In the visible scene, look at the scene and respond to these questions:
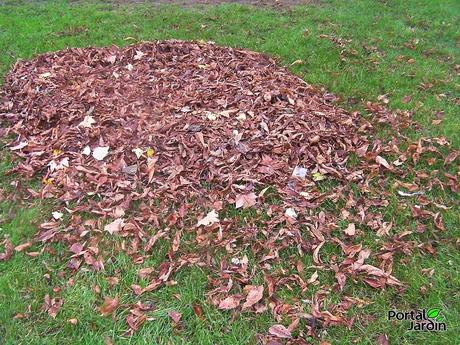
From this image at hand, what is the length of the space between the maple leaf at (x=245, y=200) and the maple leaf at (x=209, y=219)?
7.4 inches

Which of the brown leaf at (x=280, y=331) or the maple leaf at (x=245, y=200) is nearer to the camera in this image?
the brown leaf at (x=280, y=331)

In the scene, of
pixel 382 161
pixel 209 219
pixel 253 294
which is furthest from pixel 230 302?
pixel 382 161

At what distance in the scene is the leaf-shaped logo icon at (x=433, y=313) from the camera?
2830 mm

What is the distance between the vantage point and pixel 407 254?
10.6 ft

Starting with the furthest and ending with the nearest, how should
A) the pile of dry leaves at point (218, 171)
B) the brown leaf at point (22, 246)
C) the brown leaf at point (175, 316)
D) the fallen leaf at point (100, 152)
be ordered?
the fallen leaf at point (100, 152), the brown leaf at point (22, 246), the pile of dry leaves at point (218, 171), the brown leaf at point (175, 316)

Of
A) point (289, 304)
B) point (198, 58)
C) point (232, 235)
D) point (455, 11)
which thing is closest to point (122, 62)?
point (198, 58)

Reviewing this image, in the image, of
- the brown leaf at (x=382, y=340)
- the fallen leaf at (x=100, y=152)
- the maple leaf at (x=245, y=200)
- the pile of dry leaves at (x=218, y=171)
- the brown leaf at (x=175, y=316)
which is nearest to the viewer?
the brown leaf at (x=382, y=340)

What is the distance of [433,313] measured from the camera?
2.85 metres

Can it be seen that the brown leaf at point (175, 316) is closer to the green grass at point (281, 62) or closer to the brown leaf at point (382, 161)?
the green grass at point (281, 62)

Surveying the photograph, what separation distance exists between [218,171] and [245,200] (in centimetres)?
36

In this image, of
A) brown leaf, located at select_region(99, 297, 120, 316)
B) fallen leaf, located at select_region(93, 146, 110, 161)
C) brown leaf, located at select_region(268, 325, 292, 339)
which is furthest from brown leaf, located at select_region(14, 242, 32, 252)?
brown leaf, located at select_region(268, 325, 292, 339)

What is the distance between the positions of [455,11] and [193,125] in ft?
18.7

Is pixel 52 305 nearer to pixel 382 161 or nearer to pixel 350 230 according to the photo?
pixel 350 230

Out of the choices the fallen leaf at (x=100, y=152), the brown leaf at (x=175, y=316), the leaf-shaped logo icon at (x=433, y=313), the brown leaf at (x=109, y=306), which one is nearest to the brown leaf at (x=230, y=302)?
the brown leaf at (x=175, y=316)
